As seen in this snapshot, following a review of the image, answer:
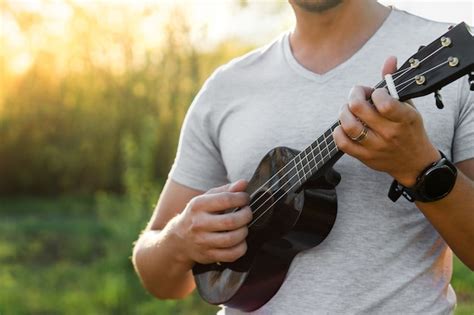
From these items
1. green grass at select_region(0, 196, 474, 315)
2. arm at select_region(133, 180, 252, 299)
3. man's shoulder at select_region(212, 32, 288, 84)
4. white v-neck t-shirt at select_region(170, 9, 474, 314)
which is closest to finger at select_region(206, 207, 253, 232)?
arm at select_region(133, 180, 252, 299)

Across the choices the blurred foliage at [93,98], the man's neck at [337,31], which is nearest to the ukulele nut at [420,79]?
the man's neck at [337,31]

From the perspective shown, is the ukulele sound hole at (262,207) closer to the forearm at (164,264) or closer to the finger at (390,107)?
the forearm at (164,264)

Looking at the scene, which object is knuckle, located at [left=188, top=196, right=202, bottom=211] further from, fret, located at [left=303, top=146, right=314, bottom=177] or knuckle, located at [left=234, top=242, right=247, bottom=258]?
fret, located at [left=303, top=146, right=314, bottom=177]

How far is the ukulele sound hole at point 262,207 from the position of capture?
1.96m

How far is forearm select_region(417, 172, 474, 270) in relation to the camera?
1.63 m

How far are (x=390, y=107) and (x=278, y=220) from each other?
0.56m

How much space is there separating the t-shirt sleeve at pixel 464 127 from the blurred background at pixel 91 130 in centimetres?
369

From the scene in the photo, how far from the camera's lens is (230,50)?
749 centimetres

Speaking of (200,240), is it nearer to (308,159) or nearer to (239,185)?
(239,185)

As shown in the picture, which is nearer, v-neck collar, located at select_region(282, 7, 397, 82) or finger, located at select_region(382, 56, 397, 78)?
finger, located at select_region(382, 56, 397, 78)

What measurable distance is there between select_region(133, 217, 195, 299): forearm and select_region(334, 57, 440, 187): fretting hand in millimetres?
663

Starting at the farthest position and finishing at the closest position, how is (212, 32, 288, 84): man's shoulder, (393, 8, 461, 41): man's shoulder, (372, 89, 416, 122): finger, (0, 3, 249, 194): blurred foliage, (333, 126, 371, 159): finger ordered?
(0, 3, 249, 194): blurred foliage
(212, 32, 288, 84): man's shoulder
(393, 8, 461, 41): man's shoulder
(333, 126, 371, 159): finger
(372, 89, 416, 122): finger

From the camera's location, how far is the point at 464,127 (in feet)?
5.87

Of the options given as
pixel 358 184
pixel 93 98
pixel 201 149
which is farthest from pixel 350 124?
pixel 93 98
